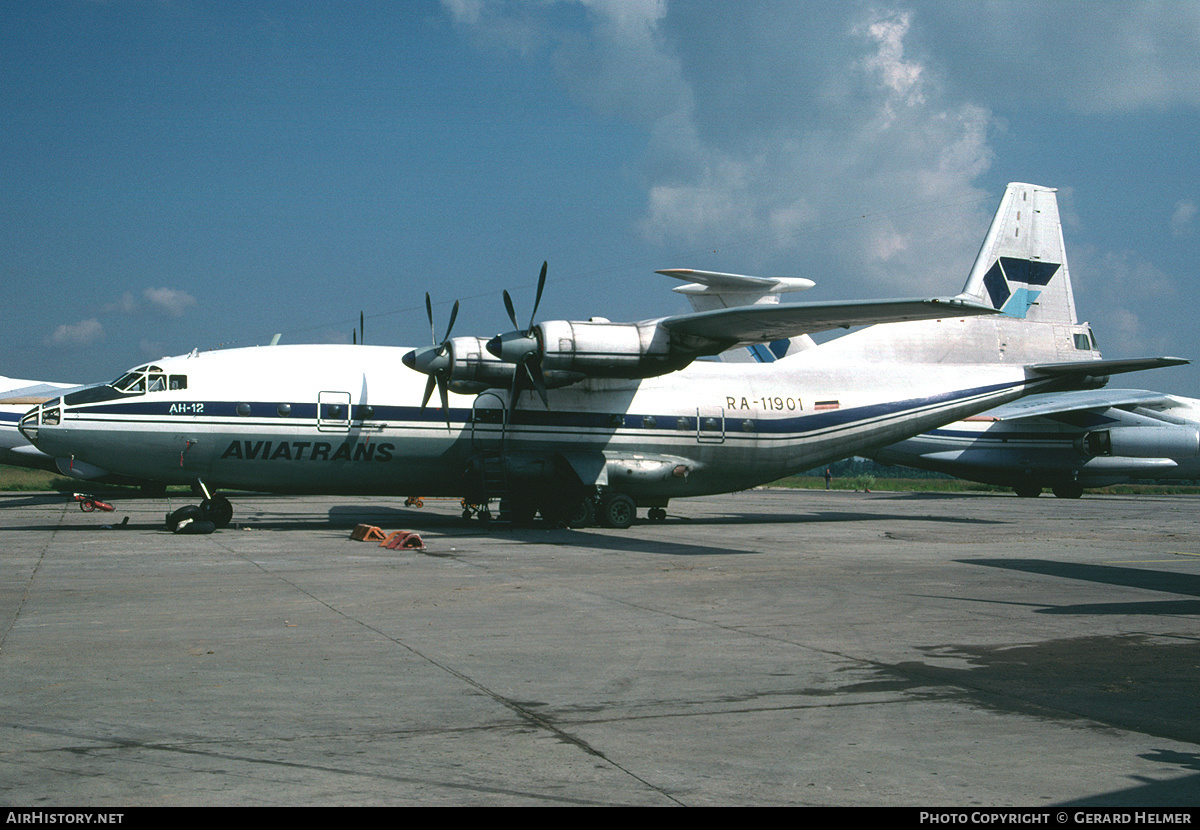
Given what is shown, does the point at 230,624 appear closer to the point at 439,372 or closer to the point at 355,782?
the point at 355,782

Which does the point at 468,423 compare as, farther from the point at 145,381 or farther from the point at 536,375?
the point at 145,381

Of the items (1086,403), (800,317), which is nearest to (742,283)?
(800,317)

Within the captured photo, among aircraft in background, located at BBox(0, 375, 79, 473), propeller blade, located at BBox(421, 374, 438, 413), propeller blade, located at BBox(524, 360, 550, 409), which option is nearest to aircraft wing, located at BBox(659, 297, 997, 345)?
propeller blade, located at BBox(524, 360, 550, 409)

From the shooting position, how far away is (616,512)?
2347 centimetres

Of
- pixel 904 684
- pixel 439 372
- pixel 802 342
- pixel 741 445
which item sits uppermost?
pixel 802 342

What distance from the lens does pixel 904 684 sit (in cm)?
711

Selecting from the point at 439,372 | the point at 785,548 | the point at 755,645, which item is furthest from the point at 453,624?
the point at 439,372

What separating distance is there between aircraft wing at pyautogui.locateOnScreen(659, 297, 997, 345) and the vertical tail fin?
9.81 meters

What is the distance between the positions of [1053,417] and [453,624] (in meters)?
40.4

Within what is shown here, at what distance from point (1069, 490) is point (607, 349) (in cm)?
3517

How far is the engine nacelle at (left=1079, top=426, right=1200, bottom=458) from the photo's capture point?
3981 centimetres

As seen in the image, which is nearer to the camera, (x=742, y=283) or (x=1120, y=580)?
(x=1120, y=580)

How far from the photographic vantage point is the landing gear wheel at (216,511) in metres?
21.4

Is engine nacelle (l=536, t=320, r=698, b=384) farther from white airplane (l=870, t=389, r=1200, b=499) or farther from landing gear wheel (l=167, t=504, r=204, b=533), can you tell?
white airplane (l=870, t=389, r=1200, b=499)
